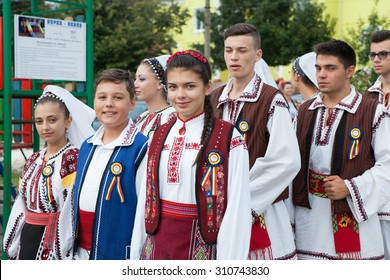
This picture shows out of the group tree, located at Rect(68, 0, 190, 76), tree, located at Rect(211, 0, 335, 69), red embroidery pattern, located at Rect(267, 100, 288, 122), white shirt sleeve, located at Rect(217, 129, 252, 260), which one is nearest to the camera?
white shirt sleeve, located at Rect(217, 129, 252, 260)

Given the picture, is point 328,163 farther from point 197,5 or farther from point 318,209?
point 197,5

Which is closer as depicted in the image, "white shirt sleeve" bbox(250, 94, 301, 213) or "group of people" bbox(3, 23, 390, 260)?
"group of people" bbox(3, 23, 390, 260)

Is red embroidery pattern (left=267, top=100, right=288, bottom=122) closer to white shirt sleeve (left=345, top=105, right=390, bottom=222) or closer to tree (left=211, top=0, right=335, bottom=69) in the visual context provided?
white shirt sleeve (left=345, top=105, right=390, bottom=222)

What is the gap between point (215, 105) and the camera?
3.59 meters

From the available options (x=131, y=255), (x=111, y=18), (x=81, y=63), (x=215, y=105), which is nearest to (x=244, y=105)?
(x=215, y=105)

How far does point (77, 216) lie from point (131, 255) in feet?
1.43

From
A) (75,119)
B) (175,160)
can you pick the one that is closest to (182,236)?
(175,160)

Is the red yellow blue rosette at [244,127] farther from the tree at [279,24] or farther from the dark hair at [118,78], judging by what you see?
the tree at [279,24]

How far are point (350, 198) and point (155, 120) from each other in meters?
1.51

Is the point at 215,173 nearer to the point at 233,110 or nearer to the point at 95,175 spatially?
the point at 95,175

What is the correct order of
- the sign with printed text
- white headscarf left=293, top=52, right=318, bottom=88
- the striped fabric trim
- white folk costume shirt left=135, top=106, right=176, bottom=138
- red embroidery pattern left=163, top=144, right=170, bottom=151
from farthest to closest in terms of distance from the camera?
1. the sign with printed text
2. white headscarf left=293, top=52, right=318, bottom=88
3. white folk costume shirt left=135, top=106, right=176, bottom=138
4. red embroidery pattern left=163, top=144, right=170, bottom=151
5. the striped fabric trim

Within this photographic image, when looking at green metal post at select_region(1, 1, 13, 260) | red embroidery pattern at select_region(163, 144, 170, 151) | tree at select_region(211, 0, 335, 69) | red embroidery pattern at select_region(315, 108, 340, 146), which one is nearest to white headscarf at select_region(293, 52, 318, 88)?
red embroidery pattern at select_region(315, 108, 340, 146)

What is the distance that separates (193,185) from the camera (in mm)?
2695

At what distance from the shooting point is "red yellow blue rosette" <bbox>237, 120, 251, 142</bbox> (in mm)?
3340
